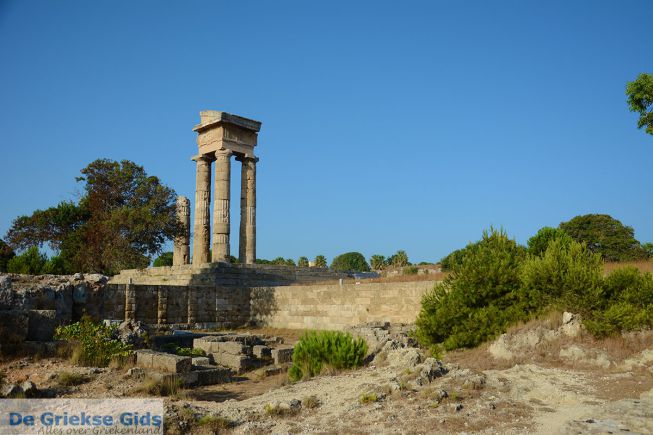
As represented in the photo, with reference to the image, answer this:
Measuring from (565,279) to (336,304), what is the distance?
10.4 m

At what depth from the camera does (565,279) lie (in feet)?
34.8

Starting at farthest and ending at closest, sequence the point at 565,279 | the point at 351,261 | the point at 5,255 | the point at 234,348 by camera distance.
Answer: the point at 351,261 < the point at 5,255 < the point at 234,348 < the point at 565,279

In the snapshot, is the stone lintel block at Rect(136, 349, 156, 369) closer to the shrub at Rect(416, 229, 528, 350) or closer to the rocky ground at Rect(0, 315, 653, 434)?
the rocky ground at Rect(0, 315, 653, 434)

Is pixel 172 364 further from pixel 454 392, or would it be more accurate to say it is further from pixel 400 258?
pixel 400 258

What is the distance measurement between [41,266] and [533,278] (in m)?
30.9

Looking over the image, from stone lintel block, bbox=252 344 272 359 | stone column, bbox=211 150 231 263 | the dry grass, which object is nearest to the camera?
the dry grass

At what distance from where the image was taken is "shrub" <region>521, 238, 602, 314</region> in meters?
10.2

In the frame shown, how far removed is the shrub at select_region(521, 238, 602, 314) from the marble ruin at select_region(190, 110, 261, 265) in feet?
66.5

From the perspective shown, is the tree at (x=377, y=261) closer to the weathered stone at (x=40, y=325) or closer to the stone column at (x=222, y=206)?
the stone column at (x=222, y=206)

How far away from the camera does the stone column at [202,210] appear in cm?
3050

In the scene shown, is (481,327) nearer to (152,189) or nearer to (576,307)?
(576,307)

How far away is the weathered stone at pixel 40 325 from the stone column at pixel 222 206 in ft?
55.5

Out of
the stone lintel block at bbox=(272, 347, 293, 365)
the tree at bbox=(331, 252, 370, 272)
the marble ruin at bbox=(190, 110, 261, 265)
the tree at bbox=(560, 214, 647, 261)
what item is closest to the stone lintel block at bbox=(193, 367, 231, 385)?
the stone lintel block at bbox=(272, 347, 293, 365)

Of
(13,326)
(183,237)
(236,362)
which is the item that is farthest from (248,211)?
(13,326)
